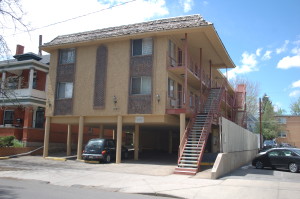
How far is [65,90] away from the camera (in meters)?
23.6

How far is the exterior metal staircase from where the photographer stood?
A: 632 inches

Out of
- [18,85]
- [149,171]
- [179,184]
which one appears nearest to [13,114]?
[18,85]

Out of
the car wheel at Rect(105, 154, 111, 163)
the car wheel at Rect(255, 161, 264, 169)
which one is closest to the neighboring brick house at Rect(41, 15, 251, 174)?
the car wheel at Rect(105, 154, 111, 163)

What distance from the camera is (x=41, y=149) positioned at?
26.8m

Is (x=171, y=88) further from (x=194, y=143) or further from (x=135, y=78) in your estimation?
(x=194, y=143)

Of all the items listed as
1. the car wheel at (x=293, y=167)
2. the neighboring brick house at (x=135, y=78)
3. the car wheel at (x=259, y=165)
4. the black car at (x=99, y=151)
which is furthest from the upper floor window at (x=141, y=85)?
the car wheel at (x=293, y=167)

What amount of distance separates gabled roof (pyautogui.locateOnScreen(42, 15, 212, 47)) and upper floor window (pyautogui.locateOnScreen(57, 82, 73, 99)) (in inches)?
122

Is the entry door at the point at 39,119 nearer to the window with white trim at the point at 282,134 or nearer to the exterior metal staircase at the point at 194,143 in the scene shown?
the exterior metal staircase at the point at 194,143

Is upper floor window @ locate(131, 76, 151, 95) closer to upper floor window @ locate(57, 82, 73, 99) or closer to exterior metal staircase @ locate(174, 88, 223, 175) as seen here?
exterior metal staircase @ locate(174, 88, 223, 175)

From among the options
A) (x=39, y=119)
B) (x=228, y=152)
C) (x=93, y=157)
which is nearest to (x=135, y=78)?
(x=93, y=157)

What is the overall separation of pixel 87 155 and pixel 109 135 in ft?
54.9

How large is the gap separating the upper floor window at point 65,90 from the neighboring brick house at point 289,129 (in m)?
52.9

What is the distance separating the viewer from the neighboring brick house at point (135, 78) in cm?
1939

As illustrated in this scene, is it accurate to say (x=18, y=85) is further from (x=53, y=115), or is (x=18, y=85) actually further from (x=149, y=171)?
(x=149, y=171)
